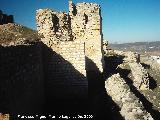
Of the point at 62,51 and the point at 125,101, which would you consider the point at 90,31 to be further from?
the point at 125,101

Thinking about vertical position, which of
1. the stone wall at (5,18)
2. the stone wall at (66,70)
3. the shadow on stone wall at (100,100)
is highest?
the stone wall at (5,18)

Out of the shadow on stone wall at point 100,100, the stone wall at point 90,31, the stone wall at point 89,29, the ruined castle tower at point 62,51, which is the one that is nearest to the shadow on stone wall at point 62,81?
the ruined castle tower at point 62,51

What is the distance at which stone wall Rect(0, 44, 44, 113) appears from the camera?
6992 millimetres

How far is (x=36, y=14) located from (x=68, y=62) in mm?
2641

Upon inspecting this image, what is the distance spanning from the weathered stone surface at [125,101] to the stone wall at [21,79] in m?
2.92

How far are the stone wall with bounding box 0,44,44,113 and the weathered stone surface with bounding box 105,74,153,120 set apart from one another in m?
2.92

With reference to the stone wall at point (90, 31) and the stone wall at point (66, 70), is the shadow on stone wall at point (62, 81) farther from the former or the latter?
the stone wall at point (90, 31)

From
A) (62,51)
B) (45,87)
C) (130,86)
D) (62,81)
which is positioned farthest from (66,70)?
(130,86)

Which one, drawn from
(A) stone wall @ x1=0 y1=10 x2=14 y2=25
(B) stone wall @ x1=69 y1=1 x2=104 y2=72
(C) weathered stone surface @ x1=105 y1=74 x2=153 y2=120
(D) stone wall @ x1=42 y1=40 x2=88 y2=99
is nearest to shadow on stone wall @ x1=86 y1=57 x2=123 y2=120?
(C) weathered stone surface @ x1=105 y1=74 x2=153 y2=120

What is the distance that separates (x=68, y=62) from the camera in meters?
12.6

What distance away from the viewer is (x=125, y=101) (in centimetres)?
1047

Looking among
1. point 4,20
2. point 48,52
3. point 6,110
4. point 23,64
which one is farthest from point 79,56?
point 4,20

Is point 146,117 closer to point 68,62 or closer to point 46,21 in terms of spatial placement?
point 68,62

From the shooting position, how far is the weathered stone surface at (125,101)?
878 cm
